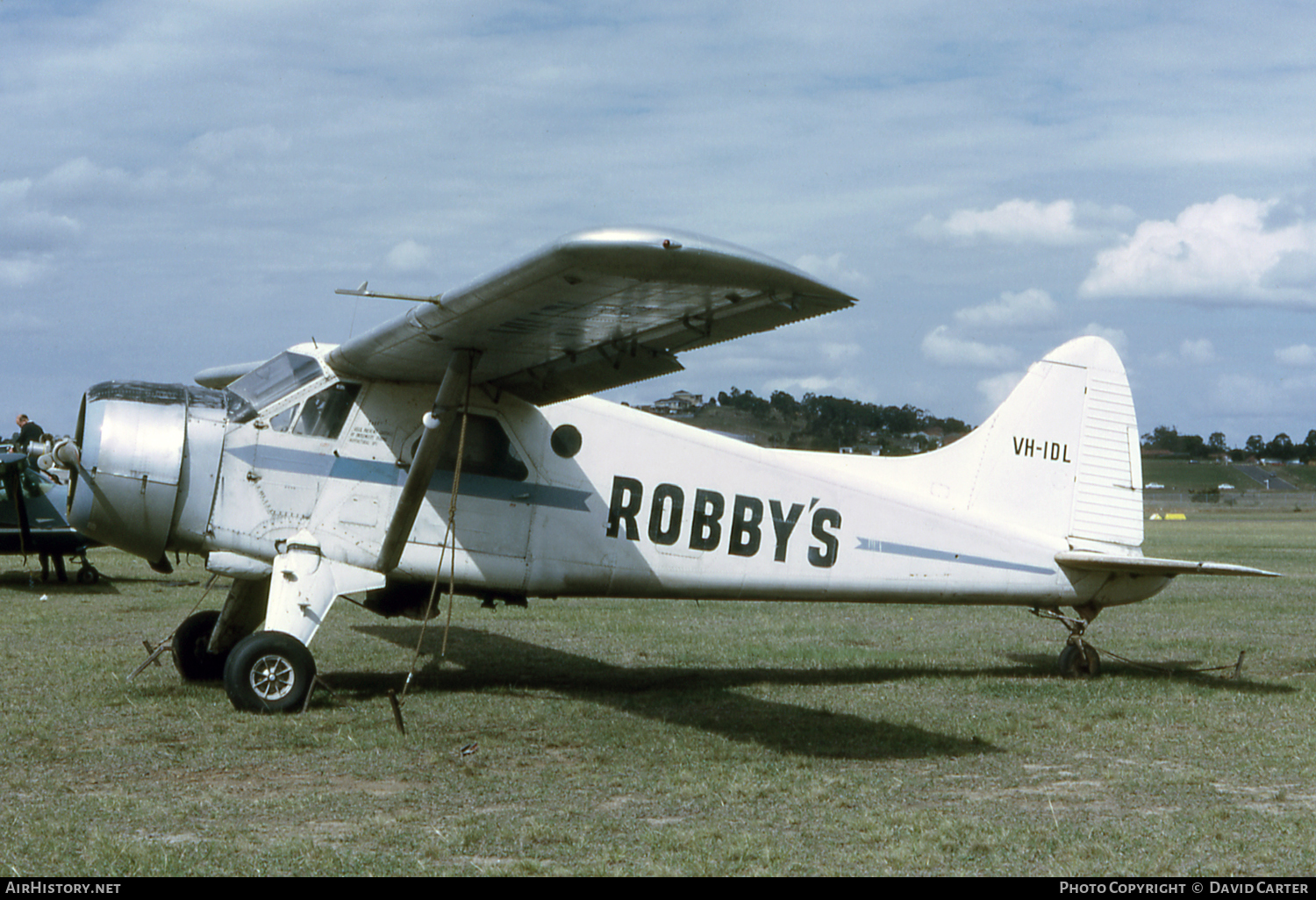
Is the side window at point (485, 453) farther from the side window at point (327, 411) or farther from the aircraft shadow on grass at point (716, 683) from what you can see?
the aircraft shadow on grass at point (716, 683)

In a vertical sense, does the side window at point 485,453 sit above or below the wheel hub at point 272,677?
above

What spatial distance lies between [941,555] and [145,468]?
259 inches

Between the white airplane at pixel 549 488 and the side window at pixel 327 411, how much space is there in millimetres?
15

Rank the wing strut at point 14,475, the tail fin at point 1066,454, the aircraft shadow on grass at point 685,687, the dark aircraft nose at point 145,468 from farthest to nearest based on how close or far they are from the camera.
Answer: the wing strut at point 14,475 → the tail fin at point 1066,454 → the dark aircraft nose at point 145,468 → the aircraft shadow on grass at point 685,687

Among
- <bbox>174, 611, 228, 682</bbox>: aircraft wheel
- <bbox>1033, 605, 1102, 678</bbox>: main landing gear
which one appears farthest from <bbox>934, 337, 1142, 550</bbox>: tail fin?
<bbox>174, 611, 228, 682</bbox>: aircraft wheel

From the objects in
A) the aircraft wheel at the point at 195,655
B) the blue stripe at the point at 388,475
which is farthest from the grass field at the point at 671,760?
the blue stripe at the point at 388,475

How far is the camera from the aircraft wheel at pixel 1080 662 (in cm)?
1030

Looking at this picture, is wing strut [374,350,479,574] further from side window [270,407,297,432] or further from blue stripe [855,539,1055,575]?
blue stripe [855,539,1055,575]

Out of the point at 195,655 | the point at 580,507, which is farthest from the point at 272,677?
the point at 580,507

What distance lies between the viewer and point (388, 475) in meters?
8.95

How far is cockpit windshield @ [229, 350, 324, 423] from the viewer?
883 centimetres

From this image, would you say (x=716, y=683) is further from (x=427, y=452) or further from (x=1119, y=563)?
(x=1119, y=563)
